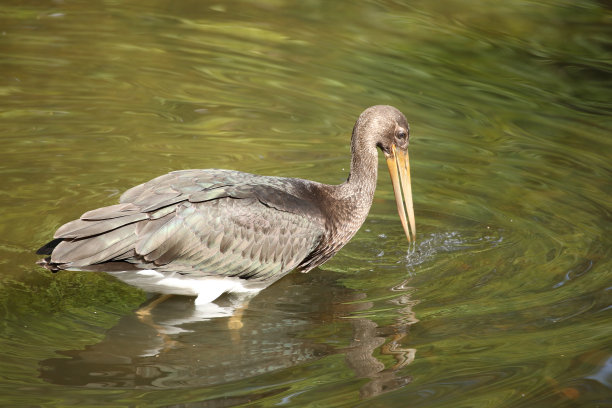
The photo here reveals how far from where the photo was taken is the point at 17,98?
9.65 meters

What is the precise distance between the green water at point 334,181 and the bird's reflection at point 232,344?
0.07 ft

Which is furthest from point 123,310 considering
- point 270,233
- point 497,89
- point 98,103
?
point 497,89

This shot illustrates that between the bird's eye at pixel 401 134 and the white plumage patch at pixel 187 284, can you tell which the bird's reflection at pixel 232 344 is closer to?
the white plumage patch at pixel 187 284

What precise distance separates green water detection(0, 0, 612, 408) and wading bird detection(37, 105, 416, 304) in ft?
Answer: 0.97

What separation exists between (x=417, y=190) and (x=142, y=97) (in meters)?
3.47

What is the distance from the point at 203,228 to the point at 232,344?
0.93 meters

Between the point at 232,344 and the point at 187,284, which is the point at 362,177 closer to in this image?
the point at 187,284

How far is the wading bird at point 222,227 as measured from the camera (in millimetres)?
6012

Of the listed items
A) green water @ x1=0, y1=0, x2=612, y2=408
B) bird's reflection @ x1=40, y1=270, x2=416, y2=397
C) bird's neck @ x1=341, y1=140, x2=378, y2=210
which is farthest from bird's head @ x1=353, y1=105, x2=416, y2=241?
bird's reflection @ x1=40, y1=270, x2=416, y2=397

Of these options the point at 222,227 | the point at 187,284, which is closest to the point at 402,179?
the point at 222,227

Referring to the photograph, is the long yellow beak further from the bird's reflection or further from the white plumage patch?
the white plumage patch

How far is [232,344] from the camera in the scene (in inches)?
230

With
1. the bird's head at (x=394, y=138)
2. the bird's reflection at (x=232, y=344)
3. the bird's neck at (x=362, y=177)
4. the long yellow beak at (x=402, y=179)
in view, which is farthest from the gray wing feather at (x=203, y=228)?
the long yellow beak at (x=402, y=179)

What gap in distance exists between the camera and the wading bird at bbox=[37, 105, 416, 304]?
6.01 metres
